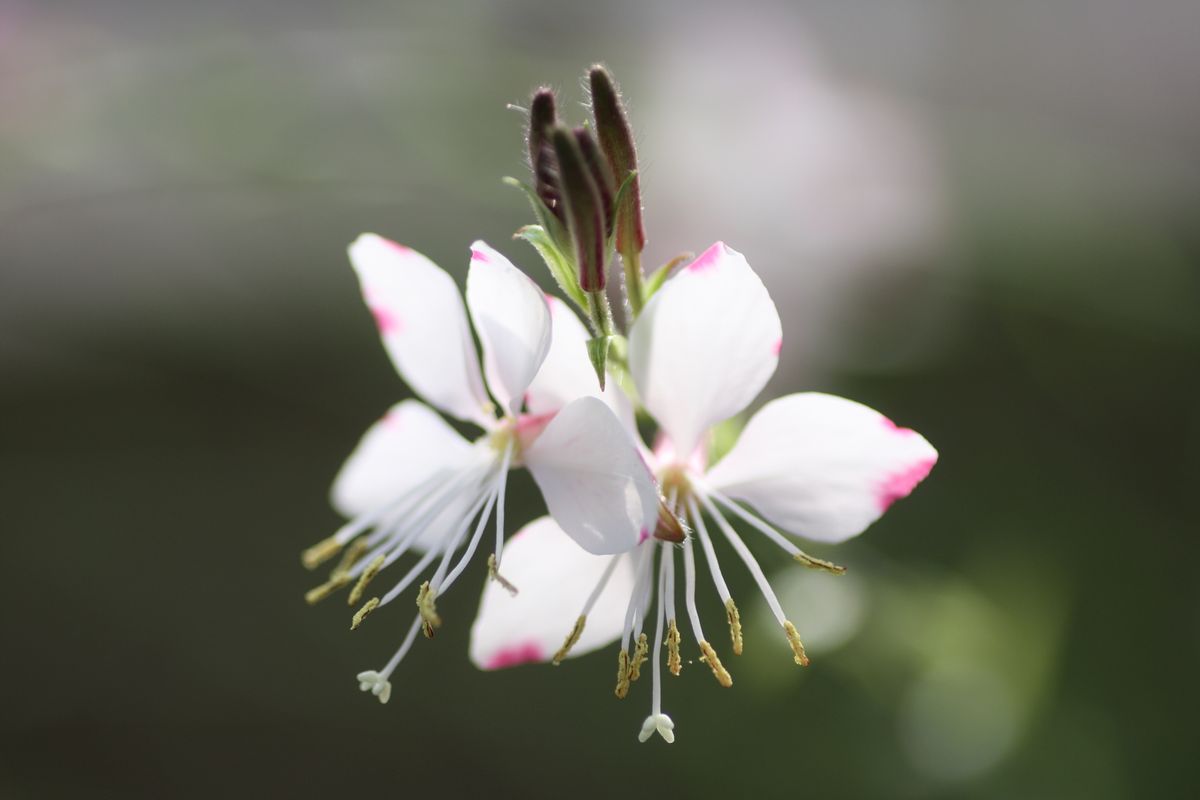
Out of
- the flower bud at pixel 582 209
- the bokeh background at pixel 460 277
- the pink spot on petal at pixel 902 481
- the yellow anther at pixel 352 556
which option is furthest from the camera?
the bokeh background at pixel 460 277

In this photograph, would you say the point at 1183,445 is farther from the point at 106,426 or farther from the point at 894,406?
the point at 106,426

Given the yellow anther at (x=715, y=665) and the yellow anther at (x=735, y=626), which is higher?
the yellow anther at (x=735, y=626)

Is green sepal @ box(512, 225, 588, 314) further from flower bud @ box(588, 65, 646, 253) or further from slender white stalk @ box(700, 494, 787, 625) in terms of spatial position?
slender white stalk @ box(700, 494, 787, 625)

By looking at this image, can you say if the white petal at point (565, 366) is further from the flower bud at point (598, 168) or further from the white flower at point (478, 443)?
the flower bud at point (598, 168)

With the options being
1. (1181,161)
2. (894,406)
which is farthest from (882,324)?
(1181,161)

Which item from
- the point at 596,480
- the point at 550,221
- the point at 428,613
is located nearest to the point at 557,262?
the point at 550,221

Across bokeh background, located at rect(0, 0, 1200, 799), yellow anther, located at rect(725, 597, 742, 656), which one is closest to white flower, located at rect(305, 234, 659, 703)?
yellow anther, located at rect(725, 597, 742, 656)

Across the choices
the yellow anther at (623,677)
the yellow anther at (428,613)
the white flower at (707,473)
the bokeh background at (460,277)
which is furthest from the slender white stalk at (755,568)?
the bokeh background at (460,277)
